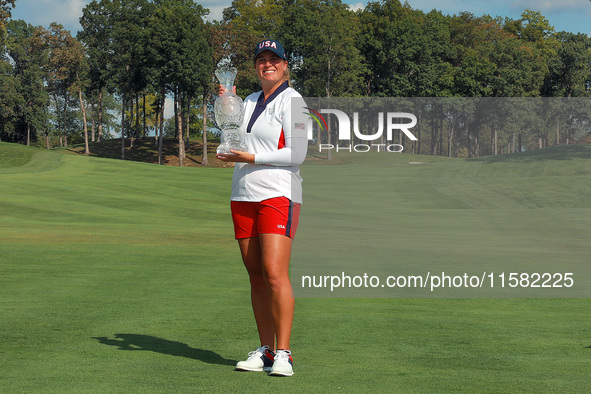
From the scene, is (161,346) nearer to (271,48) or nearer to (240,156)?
(240,156)

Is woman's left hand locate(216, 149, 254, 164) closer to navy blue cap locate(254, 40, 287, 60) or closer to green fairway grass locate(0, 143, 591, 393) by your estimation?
navy blue cap locate(254, 40, 287, 60)

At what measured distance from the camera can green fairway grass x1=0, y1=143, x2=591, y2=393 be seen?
5.23 metres

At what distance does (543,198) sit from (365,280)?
16410mm

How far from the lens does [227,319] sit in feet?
26.5

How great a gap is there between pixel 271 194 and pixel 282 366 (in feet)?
4.14

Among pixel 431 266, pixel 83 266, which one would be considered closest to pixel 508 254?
pixel 431 266

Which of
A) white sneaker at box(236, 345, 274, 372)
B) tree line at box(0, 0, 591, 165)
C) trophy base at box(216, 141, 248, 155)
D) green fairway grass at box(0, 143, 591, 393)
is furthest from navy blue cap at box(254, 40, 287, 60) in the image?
tree line at box(0, 0, 591, 165)

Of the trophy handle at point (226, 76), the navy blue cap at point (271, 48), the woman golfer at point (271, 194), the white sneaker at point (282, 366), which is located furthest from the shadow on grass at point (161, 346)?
the navy blue cap at point (271, 48)

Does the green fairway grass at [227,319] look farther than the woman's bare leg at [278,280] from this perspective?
No

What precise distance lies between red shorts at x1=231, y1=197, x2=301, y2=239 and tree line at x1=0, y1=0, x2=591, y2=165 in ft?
122

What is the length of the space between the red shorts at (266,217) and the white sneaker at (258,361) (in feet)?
2.96

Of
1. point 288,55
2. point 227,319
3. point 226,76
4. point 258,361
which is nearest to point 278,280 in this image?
point 258,361

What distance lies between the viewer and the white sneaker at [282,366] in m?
5.31

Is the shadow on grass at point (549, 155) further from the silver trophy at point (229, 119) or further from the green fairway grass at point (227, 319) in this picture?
the silver trophy at point (229, 119)
